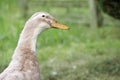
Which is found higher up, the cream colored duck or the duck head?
the duck head

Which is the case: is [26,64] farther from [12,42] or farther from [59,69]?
[12,42]

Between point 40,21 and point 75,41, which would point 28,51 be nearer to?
point 40,21

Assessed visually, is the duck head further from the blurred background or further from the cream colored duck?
the blurred background

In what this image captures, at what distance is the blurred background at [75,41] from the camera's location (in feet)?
24.5

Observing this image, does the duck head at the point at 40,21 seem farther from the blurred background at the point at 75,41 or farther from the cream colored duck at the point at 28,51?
the blurred background at the point at 75,41

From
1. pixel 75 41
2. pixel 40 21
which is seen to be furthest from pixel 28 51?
pixel 75 41

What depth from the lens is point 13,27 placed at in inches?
420

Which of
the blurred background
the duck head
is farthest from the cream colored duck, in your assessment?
the blurred background

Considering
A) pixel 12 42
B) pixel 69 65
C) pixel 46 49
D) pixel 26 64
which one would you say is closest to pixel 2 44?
pixel 12 42

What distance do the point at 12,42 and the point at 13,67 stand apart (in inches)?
214

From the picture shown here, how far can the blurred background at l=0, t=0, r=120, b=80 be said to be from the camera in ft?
24.5

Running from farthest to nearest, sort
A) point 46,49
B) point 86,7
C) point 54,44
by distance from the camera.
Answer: point 86,7 < point 54,44 < point 46,49

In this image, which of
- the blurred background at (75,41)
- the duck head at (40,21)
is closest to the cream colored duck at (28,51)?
the duck head at (40,21)

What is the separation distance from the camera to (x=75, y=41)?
1012 centimetres
